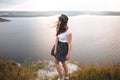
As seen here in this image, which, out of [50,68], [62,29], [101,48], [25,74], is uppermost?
[62,29]

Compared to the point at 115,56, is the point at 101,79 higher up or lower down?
higher up

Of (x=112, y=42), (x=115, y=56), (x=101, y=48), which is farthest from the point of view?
(x=112, y=42)

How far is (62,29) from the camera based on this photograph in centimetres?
572

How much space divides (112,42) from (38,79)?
45.0m

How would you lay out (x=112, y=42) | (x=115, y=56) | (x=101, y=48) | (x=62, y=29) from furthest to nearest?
1. (x=112, y=42)
2. (x=101, y=48)
3. (x=115, y=56)
4. (x=62, y=29)

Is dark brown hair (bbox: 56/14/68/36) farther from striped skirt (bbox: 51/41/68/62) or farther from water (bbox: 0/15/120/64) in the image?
water (bbox: 0/15/120/64)

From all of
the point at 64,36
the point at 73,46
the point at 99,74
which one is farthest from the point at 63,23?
the point at 73,46

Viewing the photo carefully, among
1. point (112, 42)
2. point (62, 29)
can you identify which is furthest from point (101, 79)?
point (112, 42)

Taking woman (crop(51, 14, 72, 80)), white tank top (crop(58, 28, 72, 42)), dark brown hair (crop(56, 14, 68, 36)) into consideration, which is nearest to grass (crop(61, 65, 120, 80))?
woman (crop(51, 14, 72, 80))

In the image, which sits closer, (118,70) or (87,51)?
(118,70)

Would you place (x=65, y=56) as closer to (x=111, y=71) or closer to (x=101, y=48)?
(x=111, y=71)

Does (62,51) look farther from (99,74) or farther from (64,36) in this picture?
(99,74)

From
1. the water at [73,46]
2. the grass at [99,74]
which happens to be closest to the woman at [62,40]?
the grass at [99,74]

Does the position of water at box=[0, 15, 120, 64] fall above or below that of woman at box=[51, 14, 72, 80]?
below
